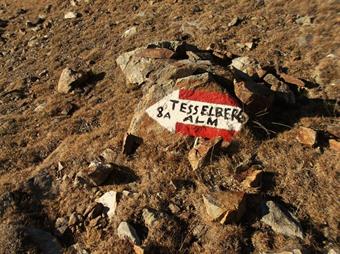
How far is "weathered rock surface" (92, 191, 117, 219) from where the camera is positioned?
7533mm

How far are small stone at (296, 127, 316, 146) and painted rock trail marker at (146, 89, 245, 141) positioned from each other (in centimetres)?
119

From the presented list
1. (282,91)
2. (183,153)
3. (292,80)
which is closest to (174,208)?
(183,153)

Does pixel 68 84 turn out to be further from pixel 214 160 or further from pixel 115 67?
pixel 214 160

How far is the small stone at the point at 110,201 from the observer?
7532 mm

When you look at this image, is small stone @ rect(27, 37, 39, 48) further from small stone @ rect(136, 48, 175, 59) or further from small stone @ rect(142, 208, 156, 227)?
small stone @ rect(142, 208, 156, 227)

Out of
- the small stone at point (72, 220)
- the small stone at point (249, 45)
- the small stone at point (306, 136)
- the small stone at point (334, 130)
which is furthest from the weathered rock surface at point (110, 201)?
the small stone at point (249, 45)

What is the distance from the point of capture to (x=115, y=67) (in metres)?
12.9

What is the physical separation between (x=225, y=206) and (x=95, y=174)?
267 cm

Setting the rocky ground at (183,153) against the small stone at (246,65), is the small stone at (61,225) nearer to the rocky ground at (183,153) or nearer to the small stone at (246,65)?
the rocky ground at (183,153)

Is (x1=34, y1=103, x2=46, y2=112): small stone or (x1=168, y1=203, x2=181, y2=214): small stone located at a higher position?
(x1=168, y1=203, x2=181, y2=214): small stone

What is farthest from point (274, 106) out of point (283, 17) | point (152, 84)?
point (283, 17)

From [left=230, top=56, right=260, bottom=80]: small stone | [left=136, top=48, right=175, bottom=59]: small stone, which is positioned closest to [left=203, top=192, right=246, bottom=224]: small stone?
[left=230, top=56, right=260, bottom=80]: small stone

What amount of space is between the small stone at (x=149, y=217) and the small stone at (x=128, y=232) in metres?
0.28

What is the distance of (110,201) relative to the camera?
768 cm
